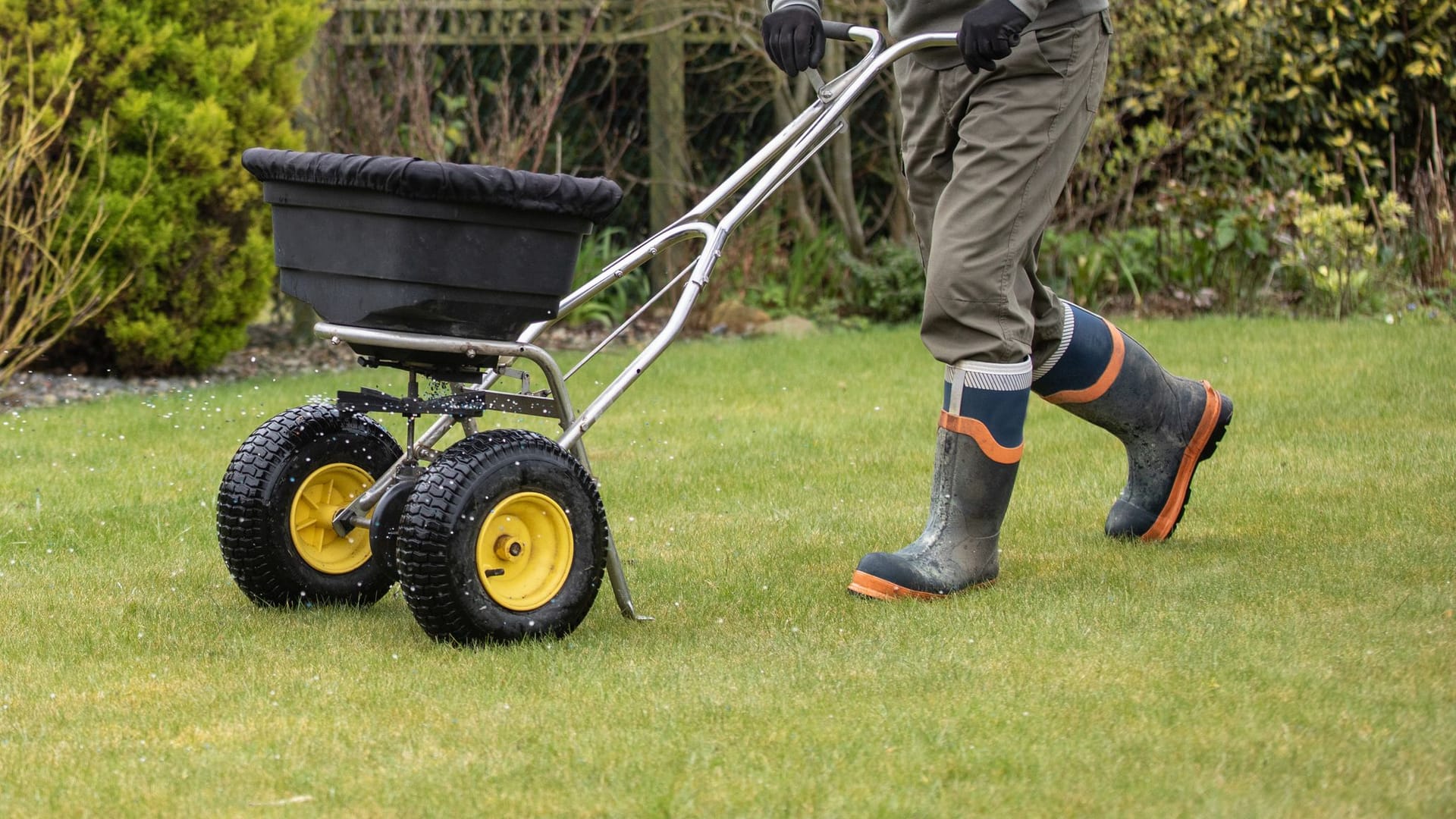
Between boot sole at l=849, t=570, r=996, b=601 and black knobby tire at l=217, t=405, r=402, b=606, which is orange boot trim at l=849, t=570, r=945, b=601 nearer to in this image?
boot sole at l=849, t=570, r=996, b=601

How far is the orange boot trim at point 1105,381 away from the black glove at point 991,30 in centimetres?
81

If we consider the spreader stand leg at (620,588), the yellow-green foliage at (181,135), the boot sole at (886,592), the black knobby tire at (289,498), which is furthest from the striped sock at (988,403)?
the yellow-green foliage at (181,135)

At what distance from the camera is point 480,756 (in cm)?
249

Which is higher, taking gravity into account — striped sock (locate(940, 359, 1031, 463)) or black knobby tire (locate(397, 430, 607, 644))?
striped sock (locate(940, 359, 1031, 463))

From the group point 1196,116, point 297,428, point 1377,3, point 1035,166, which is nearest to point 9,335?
point 297,428

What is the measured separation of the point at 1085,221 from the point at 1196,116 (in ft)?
2.59

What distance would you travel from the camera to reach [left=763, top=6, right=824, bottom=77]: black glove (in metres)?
3.58

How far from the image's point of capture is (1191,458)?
3.91 m

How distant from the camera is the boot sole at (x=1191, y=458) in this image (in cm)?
389

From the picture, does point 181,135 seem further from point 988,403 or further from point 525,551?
point 988,403

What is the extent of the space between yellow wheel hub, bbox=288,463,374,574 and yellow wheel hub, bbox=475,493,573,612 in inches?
19.5

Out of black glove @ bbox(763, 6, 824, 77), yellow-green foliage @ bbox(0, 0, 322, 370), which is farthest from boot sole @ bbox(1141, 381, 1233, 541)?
yellow-green foliage @ bbox(0, 0, 322, 370)

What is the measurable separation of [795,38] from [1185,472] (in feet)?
4.43

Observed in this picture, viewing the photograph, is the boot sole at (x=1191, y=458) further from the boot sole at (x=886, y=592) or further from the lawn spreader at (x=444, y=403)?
the lawn spreader at (x=444, y=403)
